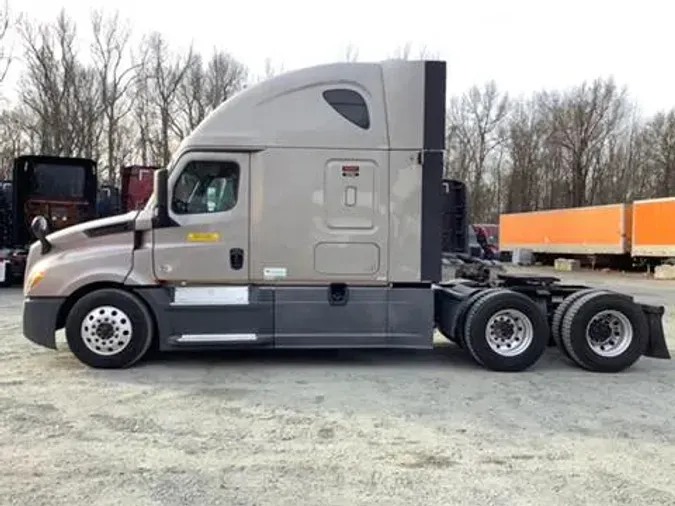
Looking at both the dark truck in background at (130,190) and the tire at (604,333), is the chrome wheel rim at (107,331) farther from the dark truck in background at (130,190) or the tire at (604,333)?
the dark truck in background at (130,190)

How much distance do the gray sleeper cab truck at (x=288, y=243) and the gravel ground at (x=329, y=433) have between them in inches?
18.7

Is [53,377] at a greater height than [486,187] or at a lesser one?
lesser

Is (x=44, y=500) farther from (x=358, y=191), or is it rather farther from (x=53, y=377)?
(x=358, y=191)

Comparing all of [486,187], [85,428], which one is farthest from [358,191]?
[486,187]

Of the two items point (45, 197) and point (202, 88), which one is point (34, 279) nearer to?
point (45, 197)

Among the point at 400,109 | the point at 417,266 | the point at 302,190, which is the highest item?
the point at 400,109

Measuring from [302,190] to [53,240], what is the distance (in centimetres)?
294

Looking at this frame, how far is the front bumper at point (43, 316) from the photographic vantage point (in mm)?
8352

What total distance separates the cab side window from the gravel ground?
6.15 ft

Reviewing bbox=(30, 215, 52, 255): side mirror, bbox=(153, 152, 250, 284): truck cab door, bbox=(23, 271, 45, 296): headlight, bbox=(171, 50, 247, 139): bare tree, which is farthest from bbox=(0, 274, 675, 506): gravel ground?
bbox=(171, 50, 247, 139): bare tree

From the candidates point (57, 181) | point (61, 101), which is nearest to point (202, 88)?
point (61, 101)

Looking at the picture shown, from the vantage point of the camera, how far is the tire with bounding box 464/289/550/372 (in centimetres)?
855

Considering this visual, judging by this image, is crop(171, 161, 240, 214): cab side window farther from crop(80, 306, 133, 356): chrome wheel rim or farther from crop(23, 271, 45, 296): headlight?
crop(23, 271, 45, 296): headlight

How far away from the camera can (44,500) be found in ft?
14.7
